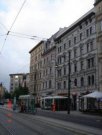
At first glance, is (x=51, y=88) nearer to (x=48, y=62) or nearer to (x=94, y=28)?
(x=48, y=62)

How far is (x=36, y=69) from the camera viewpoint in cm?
9788

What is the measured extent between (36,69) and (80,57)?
37.5 meters

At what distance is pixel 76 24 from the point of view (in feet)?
211

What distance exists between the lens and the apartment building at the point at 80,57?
56.5 meters

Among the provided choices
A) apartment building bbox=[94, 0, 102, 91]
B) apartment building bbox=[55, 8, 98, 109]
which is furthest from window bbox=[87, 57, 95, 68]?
apartment building bbox=[94, 0, 102, 91]

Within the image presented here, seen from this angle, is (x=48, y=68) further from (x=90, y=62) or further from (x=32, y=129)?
(x=32, y=129)

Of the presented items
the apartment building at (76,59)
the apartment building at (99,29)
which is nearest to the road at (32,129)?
the apartment building at (76,59)

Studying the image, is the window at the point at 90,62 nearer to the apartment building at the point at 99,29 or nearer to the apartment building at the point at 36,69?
the apartment building at the point at 99,29

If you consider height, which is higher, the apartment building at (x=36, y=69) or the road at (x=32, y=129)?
the apartment building at (x=36, y=69)

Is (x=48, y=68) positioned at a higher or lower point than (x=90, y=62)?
higher

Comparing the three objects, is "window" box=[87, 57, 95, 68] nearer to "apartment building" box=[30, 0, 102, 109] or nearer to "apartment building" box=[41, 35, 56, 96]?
"apartment building" box=[30, 0, 102, 109]

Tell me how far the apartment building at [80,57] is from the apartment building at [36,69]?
19456mm

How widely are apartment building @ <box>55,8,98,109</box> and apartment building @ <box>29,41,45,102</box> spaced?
1946 centimetres

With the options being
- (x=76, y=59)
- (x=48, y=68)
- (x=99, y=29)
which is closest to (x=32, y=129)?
(x=99, y=29)
